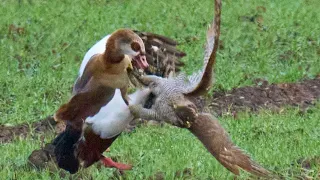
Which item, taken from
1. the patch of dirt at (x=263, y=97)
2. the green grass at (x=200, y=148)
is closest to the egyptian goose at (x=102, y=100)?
the green grass at (x=200, y=148)

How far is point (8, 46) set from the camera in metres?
10.5

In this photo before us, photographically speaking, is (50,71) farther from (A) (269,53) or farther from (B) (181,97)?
(B) (181,97)

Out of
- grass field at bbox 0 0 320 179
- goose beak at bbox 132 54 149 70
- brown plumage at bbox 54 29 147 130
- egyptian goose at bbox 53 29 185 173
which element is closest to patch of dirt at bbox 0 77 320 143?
grass field at bbox 0 0 320 179

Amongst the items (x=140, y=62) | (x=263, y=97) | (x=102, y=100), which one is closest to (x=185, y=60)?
(x=263, y=97)

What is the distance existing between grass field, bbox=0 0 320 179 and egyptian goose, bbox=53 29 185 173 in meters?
0.16

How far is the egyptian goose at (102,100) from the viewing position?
5402 millimetres

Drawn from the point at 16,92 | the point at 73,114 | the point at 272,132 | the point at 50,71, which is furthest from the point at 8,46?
the point at 73,114

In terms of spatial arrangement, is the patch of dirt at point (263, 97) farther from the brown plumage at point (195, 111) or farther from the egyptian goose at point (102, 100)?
the brown plumage at point (195, 111)

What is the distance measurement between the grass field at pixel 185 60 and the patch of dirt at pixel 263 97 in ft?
0.64

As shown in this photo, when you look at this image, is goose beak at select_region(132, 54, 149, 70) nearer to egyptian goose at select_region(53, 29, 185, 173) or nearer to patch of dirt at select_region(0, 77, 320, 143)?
egyptian goose at select_region(53, 29, 185, 173)

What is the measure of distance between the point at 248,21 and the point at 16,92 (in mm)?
3902

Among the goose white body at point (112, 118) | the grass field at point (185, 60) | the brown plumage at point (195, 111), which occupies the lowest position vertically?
the grass field at point (185, 60)

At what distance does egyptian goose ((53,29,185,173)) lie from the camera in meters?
5.40

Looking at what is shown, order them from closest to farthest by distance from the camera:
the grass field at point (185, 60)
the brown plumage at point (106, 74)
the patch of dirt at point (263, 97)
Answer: the brown plumage at point (106, 74) < the grass field at point (185, 60) < the patch of dirt at point (263, 97)
